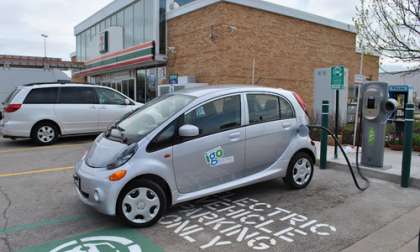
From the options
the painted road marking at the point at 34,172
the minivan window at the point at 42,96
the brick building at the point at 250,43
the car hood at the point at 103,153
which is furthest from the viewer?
the brick building at the point at 250,43

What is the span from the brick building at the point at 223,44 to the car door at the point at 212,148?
11.2 meters

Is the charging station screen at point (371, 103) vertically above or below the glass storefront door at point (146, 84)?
below

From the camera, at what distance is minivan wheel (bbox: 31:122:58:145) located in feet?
33.0

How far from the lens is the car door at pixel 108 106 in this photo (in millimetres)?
11016

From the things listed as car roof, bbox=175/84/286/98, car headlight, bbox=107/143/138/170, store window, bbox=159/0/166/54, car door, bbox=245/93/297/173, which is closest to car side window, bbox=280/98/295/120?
car door, bbox=245/93/297/173

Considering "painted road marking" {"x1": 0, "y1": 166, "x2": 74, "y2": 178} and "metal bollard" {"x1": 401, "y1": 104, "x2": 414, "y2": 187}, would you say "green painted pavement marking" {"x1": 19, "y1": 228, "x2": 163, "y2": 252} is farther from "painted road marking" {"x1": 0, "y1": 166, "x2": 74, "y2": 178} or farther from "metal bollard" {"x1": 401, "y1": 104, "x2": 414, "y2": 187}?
"metal bollard" {"x1": 401, "y1": 104, "x2": 414, "y2": 187}

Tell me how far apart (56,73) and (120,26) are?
45.3 ft

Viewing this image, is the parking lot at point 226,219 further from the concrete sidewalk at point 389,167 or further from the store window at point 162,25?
the store window at point 162,25

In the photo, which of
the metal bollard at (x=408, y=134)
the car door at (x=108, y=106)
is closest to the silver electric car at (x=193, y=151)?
the metal bollard at (x=408, y=134)

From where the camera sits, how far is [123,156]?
13.4 ft

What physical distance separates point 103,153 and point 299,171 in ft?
10.1

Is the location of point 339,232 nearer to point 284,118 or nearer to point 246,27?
point 284,118

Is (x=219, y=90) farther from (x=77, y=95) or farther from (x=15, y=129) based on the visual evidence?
(x=15, y=129)

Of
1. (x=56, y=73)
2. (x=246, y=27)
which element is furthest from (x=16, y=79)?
(x=246, y=27)
